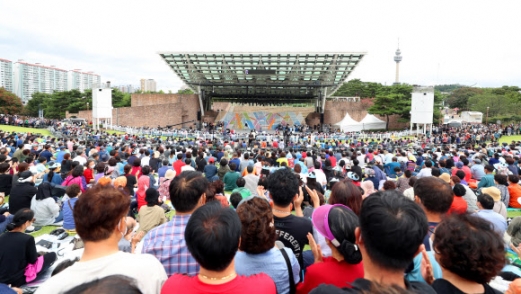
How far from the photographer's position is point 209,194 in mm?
3346

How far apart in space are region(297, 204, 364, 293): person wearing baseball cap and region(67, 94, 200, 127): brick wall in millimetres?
31924

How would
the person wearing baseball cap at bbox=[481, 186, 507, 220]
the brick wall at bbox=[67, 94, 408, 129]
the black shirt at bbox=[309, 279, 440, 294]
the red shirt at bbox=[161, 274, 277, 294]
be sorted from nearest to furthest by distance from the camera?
the black shirt at bbox=[309, 279, 440, 294], the red shirt at bbox=[161, 274, 277, 294], the person wearing baseball cap at bbox=[481, 186, 507, 220], the brick wall at bbox=[67, 94, 408, 129]

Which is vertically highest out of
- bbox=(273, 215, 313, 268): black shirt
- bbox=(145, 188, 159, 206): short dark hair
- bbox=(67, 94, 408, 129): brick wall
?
bbox=(67, 94, 408, 129): brick wall

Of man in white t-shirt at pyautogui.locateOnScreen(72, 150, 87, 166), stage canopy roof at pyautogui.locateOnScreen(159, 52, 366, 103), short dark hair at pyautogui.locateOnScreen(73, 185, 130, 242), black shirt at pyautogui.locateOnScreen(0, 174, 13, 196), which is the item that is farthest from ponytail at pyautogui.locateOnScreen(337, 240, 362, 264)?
stage canopy roof at pyautogui.locateOnScreen(159, 52, 366, 103)

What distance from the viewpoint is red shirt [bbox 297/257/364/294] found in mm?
1890

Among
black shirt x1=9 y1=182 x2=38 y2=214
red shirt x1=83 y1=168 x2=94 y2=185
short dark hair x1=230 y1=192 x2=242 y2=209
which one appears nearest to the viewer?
short dark hair x1=230 y1=192 x2=242 y2=209

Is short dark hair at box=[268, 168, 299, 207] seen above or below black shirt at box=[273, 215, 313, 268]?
above

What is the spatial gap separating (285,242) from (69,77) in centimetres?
12282

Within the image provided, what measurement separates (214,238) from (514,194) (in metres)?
7.63

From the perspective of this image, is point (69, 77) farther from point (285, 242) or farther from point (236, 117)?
point (285, 242)

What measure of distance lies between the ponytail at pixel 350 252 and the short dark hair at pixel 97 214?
4.82ft

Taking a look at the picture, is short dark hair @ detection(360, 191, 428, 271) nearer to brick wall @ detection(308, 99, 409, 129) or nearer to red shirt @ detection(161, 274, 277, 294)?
red shirt @ detection(161, 274, 277, 294)

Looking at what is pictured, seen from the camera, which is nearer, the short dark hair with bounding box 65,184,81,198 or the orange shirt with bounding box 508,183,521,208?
the short dark hair with bounding box 65,184,81,198

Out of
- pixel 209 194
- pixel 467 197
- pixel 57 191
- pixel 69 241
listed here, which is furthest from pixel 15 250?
pixel 467 197
